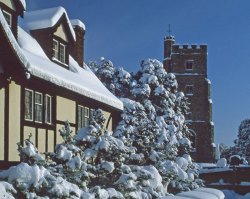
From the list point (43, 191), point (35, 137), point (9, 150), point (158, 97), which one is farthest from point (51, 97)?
point (158, 97)

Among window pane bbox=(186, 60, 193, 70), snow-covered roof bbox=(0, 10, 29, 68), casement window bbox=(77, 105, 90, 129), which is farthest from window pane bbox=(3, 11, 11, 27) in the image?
window pane bbox=(186, 60, 193, 70)

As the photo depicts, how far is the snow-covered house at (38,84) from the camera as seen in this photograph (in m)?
13.2

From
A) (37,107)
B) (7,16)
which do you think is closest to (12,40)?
(7,16)

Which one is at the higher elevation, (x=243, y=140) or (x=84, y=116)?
(x=84, y=116)

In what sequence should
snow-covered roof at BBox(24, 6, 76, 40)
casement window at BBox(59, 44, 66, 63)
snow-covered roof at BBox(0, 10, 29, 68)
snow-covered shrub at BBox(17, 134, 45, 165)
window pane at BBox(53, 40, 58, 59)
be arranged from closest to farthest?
snow-covered shrub at BBox(17, 134, 45, 165) → snow-covered roof at BBox(0, 10, 29, 68) → snow-covered roof at BBox(24, 6, 76, 40) → window pane at BBox(53, 40, 58, 59) → casement window at BBox(59, 44, 66, 63)

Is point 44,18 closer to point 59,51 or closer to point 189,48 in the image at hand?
Answer: point 59,51

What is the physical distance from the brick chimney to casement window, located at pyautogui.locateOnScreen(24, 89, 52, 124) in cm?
667

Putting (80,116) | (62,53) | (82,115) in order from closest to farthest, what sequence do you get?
1. (80,116)
2. (82,115)
3. (62,53)

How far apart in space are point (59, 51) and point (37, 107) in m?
4.14

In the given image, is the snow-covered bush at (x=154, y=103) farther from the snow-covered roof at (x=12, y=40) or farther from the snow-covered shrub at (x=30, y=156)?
the snow-covered shrub at (x=30, y=156)

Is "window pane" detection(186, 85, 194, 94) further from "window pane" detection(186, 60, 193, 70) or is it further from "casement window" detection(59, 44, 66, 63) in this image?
"casement window" detection(59, 44, 66, 63)

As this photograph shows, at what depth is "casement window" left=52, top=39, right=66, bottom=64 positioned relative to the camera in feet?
61.4

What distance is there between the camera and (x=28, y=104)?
14883 mm

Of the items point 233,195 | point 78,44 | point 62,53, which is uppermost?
point 78,44
